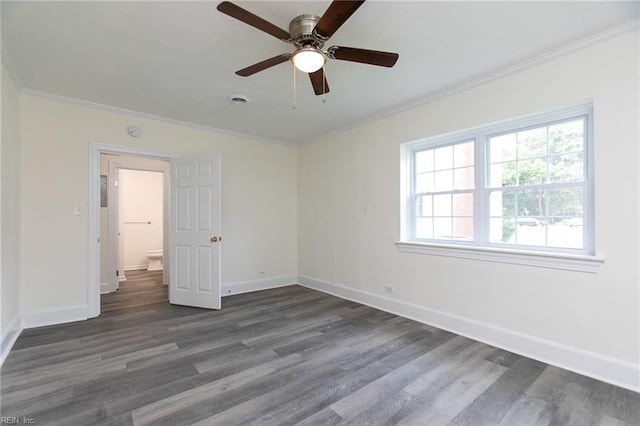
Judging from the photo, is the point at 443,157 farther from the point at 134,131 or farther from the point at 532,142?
the point at 134,131

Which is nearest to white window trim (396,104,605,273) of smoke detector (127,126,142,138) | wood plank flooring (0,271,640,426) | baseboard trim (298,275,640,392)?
baseboard trim (298,275,640,392)

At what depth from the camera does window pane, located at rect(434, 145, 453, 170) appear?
135 inches

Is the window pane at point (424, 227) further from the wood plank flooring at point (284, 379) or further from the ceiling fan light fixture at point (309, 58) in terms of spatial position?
the ceiling fan light fixture at point (309, 58)

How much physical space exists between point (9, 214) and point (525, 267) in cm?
489

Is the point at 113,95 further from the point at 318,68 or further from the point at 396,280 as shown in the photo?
the point at 396,280

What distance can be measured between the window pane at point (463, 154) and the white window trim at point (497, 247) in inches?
3.7

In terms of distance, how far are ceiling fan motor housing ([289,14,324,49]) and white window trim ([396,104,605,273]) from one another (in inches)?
79.0

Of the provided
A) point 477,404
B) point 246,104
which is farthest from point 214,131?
point 477,404

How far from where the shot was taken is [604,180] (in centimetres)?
224

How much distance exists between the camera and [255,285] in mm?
4945

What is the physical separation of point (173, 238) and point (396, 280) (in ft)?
10.5

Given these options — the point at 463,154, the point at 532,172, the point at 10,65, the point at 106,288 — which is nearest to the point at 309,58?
the point at 463,154

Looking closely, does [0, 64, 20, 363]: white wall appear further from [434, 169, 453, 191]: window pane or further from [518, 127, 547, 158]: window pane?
[518, 127, 547, 158]: window pane

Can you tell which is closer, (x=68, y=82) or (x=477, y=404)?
(x=477, y=404)
